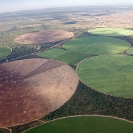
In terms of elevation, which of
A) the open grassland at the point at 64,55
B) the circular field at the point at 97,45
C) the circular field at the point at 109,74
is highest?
the circular field at the point at 97,45

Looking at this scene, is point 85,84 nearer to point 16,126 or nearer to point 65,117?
point 65,117

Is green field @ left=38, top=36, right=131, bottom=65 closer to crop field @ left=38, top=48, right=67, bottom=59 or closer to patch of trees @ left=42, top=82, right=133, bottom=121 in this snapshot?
crop field @ left=38, top=48, right=67, bottom=59

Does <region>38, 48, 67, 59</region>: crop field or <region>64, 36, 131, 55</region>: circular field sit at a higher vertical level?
<region>64, 36, 131, 55</region>: circular field

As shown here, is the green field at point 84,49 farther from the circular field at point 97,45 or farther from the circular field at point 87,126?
the circular field at point 87,126

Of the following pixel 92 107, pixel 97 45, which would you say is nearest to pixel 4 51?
pixel 97 45

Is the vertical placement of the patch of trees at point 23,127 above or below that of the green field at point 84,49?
below

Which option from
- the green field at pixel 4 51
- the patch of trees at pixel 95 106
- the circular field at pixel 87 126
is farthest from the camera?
the green field at pixel 4 51

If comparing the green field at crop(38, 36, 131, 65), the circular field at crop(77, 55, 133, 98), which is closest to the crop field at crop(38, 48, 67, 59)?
the green field at crop(38, 36, 131, 65)

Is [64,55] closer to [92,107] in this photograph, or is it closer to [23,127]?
[92,107]

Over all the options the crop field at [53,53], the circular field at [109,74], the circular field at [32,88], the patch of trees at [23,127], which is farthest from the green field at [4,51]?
the patch of trees at [23,127]
